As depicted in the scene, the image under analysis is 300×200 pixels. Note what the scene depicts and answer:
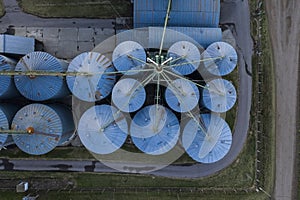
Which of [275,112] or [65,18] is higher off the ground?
[65,18]

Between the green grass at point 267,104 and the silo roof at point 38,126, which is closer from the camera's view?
the silo roof at point 38,126

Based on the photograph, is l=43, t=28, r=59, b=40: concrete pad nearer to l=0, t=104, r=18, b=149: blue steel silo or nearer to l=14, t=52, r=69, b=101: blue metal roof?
l=14, t=52, r=69, b=101: blue metal roof

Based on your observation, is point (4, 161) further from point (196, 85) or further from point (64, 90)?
point (196, 85)

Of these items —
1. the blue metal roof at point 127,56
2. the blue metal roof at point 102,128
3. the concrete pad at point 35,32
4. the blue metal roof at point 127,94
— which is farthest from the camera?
the concrete pad at point 35,32

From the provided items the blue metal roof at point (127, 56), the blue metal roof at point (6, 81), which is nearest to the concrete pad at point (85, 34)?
the blue metal roof at point (127, 56)

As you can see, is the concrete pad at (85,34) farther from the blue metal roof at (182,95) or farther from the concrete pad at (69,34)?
the blue metal roof at (182,95)

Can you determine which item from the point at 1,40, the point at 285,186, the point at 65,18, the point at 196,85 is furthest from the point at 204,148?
the point at 1,40
